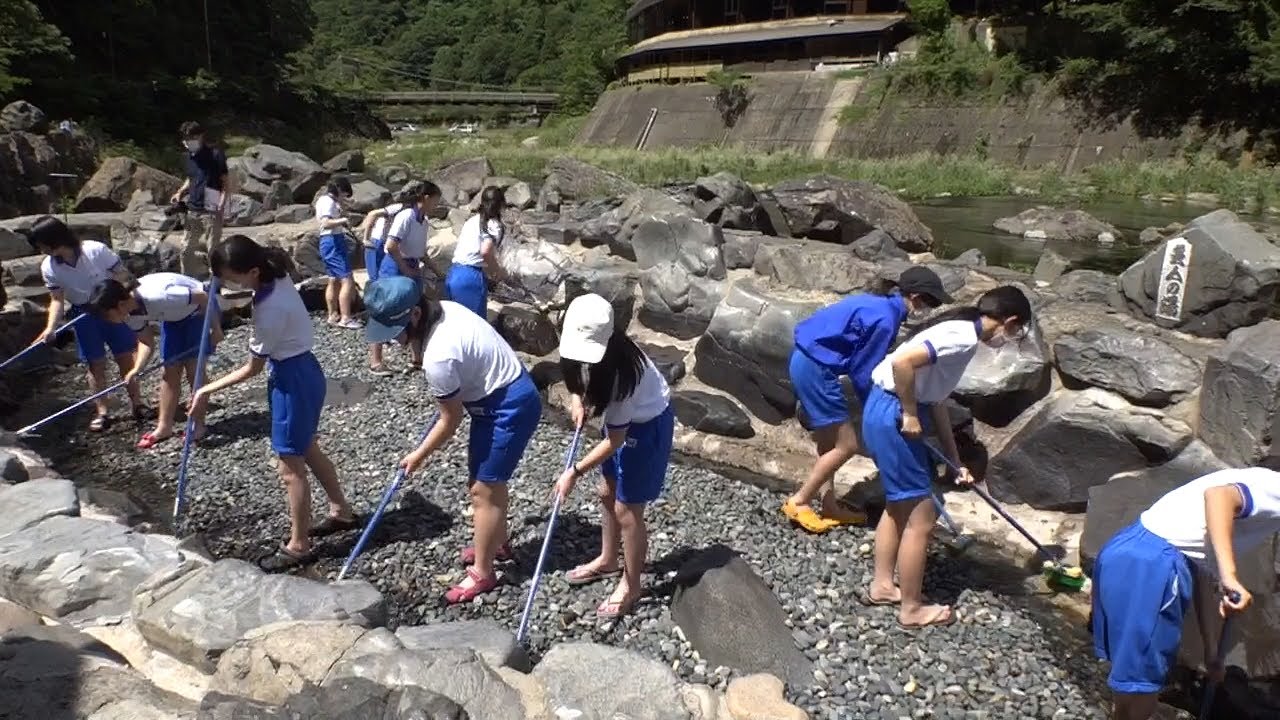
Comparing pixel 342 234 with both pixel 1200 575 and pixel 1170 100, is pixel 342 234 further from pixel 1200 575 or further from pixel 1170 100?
pixel 1170 100

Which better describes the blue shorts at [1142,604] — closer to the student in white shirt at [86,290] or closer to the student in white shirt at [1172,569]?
the student in white shirt at [1172,569]

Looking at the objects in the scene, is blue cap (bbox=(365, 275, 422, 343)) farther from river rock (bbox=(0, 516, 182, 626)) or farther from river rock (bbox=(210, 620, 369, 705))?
river rock (bbox=(0, 516, 182, 626))

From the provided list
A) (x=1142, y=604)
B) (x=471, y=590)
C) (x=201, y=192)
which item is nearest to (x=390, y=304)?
(x=471, y=590)

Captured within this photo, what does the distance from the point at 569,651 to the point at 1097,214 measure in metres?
17.7

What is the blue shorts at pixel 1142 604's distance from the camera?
324 centimetres

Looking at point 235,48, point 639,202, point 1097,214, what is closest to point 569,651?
point 639,202

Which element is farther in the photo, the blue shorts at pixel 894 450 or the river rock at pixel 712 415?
the river rock at pixel 712 415

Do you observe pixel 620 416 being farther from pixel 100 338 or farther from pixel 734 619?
pixel 100 338

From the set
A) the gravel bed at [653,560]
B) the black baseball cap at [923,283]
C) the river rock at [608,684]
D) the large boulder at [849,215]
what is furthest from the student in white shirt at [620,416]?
the large boulder at [849,215]

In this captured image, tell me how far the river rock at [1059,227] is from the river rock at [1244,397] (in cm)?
1011

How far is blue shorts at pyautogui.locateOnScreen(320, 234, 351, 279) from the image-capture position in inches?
403

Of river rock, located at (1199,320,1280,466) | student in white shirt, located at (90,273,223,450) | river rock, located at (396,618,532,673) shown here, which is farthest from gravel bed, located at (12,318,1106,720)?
river rock, located at (1199,320,1280,466)

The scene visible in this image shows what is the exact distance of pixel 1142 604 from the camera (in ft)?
10.7

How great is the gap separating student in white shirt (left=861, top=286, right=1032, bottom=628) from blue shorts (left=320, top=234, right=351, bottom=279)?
748cm
